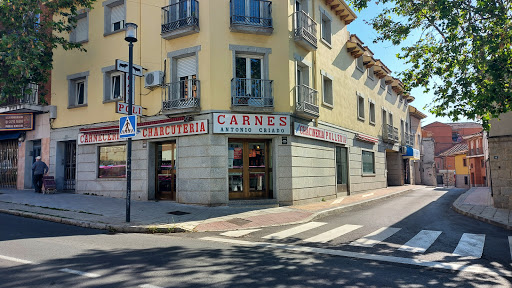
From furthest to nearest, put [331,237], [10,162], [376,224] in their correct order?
[10,162] → [376,224] → [331,237]

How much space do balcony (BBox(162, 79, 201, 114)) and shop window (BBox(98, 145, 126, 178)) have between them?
3.36 metres

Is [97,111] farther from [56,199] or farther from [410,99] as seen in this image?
[410,99]

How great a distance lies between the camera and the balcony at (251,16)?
12.2 metres

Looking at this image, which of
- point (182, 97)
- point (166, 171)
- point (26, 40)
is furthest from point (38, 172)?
point (182, 97)

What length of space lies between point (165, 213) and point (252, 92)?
5373 millimetres

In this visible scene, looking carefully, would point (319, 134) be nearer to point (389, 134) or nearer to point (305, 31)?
point (305, 31)

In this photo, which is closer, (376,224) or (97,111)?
(376,224)

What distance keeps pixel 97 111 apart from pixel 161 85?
3.90 meters

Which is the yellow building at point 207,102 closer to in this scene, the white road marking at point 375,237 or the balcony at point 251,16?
the balcony at point 251,16

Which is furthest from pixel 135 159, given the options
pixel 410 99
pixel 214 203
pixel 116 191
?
pixel 410 99

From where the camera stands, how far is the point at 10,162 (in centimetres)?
1778

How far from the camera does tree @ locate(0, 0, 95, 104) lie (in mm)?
13023

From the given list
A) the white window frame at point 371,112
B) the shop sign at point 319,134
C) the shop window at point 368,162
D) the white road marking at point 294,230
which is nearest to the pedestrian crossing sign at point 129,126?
the white road marking at point 294,230

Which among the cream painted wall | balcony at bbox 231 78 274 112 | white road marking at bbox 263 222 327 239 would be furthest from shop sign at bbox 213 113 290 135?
white road marking at bbox 263 222 327 239
